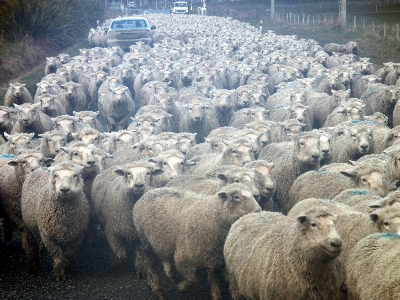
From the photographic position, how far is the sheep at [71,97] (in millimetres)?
15352

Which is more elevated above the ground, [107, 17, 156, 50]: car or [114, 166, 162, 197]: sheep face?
[107, 17, 156, 50]: car

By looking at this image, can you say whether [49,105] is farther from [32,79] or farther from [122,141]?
[32,79]

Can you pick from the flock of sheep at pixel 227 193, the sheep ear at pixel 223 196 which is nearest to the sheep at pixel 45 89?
the flock of sheep at pixel 227 193

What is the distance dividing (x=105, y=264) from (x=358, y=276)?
13.0 ft

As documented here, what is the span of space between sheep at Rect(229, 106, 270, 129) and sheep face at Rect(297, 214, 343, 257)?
699cm

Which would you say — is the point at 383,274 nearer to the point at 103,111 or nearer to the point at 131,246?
the point at 131,246

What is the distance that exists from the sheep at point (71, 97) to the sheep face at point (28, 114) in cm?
344

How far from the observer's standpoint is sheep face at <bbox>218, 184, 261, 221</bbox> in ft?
20.2

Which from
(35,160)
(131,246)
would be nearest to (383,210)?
(131,246)

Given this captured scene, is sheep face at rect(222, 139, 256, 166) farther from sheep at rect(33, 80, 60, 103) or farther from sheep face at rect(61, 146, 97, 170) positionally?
sheep at rect(33, 80, 60, 103)

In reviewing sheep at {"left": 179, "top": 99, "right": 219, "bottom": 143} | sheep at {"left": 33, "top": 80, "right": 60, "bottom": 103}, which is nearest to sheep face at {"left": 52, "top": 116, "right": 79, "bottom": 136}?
sheep at {"left": 179, "top": 99, "right": 219, "bottom": 143}

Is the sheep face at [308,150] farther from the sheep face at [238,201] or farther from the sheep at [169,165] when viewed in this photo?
the sheep face at [238,201]

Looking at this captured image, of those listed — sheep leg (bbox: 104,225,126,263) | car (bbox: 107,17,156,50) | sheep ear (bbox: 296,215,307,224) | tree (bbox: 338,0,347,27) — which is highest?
tree (bbox: 338,0,347,27)

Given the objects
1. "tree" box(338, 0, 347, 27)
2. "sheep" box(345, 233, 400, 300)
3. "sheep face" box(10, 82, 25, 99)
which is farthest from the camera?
"tree" box(338, 0, 347, 27)
